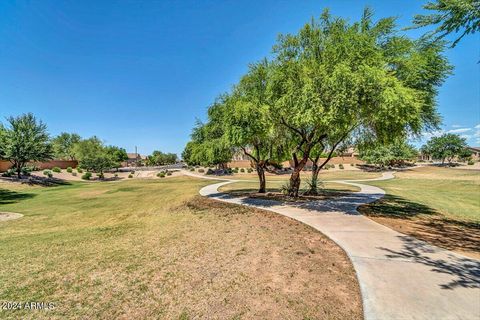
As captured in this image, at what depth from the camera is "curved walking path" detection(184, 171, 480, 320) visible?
4062 millimetres

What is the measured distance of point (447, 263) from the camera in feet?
19.1

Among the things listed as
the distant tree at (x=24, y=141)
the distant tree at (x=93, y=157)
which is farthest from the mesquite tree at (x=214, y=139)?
the distant tree at (x=93, y=157)

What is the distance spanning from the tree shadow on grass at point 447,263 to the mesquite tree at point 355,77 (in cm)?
543

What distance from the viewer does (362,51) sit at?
1132 cm

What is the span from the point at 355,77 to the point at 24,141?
43.2 m

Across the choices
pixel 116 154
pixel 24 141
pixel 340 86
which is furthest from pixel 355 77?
pixel 116 154

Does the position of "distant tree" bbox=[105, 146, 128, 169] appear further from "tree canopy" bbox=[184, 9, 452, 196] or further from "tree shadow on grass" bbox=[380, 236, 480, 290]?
"tree shadow on grass" bbox=[380, 236, 480, 290]

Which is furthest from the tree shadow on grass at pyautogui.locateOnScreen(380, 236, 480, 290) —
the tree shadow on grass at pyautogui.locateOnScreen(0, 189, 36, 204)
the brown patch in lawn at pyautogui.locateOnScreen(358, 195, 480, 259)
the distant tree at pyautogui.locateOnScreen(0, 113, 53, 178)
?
the distant tree at pyautogui.locateOnScreen(0, 113, 53, 178)

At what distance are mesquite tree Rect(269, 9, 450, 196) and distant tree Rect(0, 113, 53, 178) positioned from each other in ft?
125

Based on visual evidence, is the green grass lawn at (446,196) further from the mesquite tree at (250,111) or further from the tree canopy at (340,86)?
the mesquite tree at (250,111)

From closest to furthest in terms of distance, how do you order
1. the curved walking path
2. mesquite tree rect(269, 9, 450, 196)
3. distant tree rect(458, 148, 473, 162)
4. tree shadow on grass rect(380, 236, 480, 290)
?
1. the curved walking path
2. tree shadow on grass rect(380, 236, 480, 290)
3. mesquite tree rect(269, 9, 450, 196)
4. distant tree rect(458, 148, 473, 162)

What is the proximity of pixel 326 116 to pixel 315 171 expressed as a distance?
967 cm

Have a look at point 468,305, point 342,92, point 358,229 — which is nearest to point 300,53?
point 342,92

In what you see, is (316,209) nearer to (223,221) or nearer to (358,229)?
(358,229)
